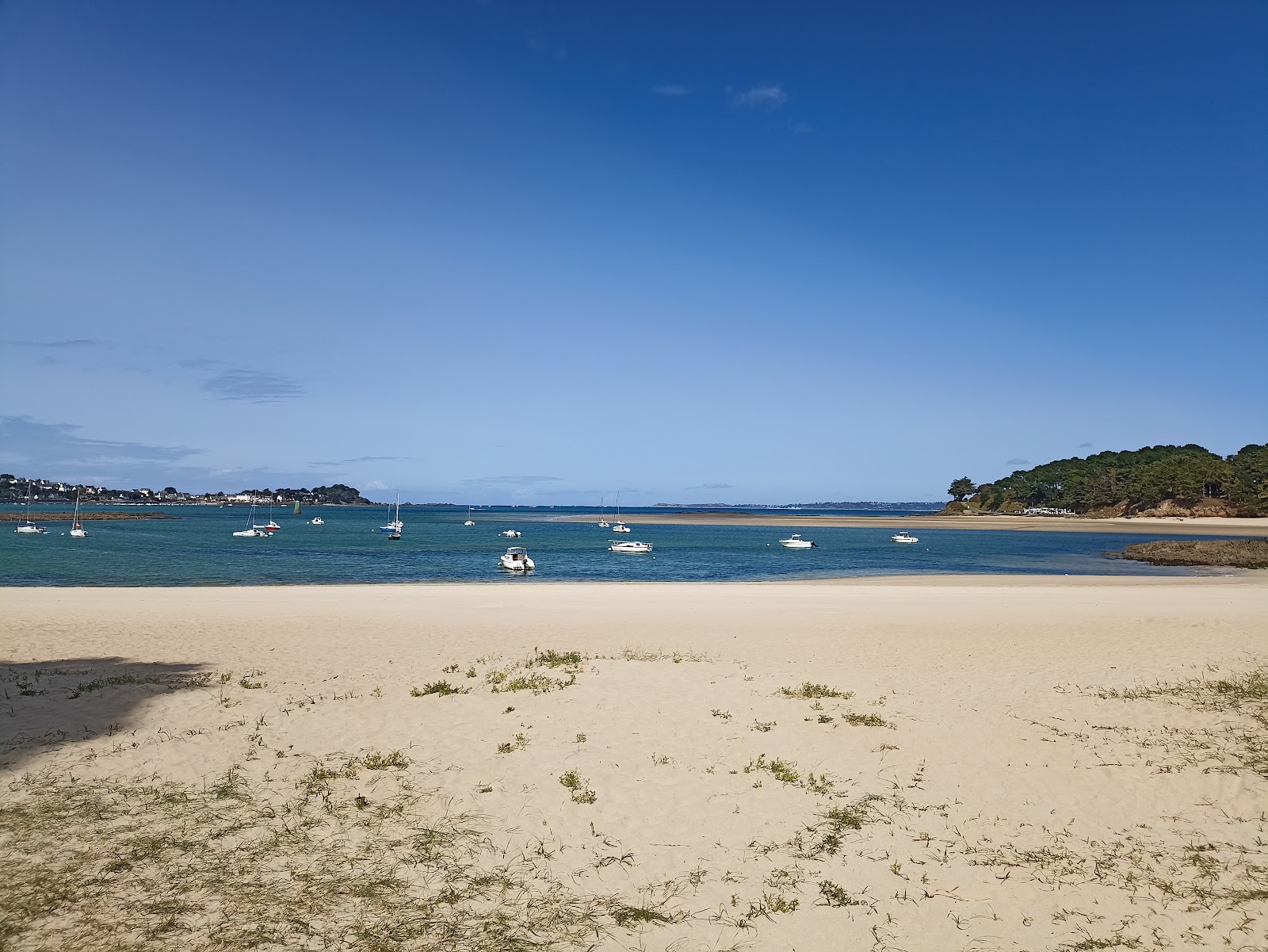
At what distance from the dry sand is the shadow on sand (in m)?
0.09

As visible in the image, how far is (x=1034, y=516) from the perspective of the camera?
199375mm

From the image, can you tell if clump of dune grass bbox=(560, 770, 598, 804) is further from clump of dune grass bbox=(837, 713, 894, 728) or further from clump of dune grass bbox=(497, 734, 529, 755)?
clump of dune grass bbox=(837, 713, 894, 728)

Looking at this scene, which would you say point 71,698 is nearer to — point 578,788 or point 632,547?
point 578,788

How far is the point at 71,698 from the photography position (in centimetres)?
1358

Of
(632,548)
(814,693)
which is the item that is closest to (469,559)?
(632,548)

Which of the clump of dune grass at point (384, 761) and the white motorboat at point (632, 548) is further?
the white motorboat at point (632, 548)

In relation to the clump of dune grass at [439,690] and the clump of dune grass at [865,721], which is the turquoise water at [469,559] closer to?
the clump of dune grass at [439,690]

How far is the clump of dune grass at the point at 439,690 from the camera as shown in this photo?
14453 millimetres

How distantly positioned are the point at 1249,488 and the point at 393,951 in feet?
651

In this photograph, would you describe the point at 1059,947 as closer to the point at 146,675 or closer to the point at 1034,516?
the point at 146,675

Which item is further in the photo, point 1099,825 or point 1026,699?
point 1026,699

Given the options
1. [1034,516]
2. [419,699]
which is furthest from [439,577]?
[1034,516]

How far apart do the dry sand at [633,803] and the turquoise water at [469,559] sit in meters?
33.2

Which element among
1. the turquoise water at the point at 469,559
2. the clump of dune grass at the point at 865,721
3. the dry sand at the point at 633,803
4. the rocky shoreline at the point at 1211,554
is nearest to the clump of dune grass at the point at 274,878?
the dry sand at the point at 633,803
